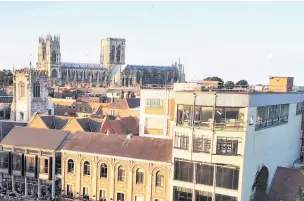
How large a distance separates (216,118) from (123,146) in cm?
1301

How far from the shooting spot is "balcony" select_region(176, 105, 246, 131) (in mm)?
31281

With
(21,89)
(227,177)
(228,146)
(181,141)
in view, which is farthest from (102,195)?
(21,89)

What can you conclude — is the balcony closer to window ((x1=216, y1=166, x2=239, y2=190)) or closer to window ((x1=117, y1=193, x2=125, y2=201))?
window ((x1=216, y1=166, x2=239, y2=190))

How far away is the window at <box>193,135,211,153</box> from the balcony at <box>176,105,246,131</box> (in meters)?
0.91

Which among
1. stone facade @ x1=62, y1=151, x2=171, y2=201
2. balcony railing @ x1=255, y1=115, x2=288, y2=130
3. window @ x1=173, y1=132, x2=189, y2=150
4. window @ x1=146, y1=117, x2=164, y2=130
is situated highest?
balcony railing @ x1=255, y1=115, x2=288, y2=130

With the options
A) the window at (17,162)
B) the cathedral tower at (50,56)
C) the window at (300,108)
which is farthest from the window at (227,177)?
the cathedral tower at (50,56)

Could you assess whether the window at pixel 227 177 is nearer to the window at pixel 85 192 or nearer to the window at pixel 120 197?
the window at pixel 120 197

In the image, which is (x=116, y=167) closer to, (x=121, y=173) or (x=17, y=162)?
(x=121, y=173)

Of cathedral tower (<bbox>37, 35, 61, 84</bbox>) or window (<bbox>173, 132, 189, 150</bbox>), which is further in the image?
cathedral tower (<bbox>37, 35, 61, 84</bbox>)

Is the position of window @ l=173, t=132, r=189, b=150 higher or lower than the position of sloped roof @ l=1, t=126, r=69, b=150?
higher

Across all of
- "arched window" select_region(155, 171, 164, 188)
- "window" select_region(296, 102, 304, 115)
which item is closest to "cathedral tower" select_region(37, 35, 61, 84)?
"window" select_region(296, 102, 304, 115)

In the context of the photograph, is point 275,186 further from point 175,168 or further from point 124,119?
point 124,119

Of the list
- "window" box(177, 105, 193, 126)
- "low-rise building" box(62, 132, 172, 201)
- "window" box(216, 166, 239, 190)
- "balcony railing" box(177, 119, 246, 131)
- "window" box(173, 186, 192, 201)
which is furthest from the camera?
"low-rise building" box(62, 132, 172, 201)

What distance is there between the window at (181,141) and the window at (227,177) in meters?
3.52
